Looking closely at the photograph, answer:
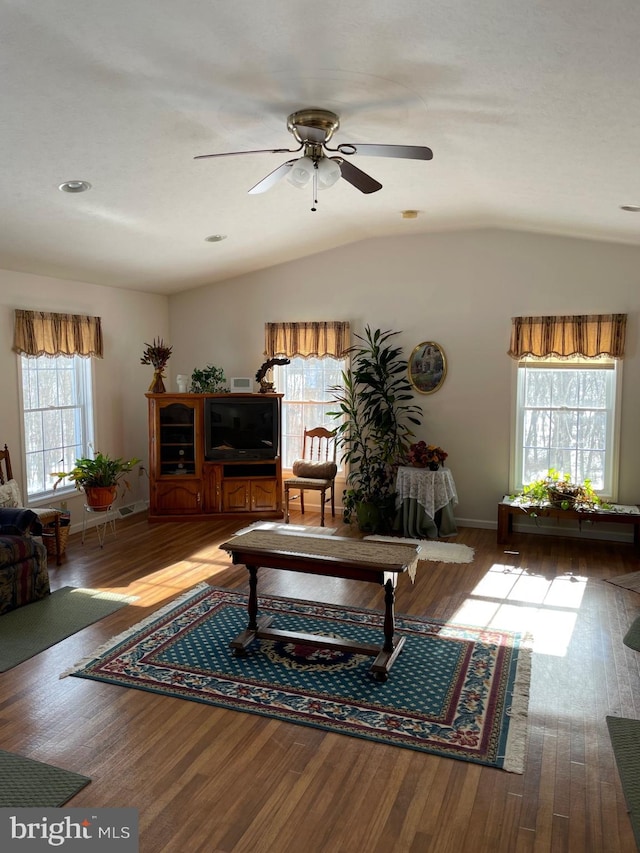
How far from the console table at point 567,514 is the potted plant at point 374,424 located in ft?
3.81

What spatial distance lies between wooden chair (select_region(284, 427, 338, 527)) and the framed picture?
1.08 m

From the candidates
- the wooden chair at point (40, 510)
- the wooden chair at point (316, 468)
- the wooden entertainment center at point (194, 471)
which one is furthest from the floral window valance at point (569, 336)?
the wooden chair at point (40, 510)

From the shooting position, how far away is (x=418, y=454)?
6629mm

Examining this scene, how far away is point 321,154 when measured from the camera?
334 cm

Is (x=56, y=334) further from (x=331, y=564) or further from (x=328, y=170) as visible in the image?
(x=331, y=564)

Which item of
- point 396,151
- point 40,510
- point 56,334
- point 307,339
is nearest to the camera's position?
point 396,151

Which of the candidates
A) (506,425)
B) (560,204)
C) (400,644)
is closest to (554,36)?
(560,204)

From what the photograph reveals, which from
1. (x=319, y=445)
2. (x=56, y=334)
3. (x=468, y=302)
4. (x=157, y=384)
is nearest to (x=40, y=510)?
(x=56, y=334)

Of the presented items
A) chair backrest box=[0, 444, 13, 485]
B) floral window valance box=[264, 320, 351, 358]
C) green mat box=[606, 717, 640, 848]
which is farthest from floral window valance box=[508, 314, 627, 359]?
chair backrest box=[0, 444, 13, 485]

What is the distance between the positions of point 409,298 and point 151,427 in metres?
3.14

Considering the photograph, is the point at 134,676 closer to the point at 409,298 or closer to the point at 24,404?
the point at 24,404

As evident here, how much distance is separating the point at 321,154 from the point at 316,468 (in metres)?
4.23

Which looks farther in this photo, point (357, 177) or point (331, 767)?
point (357, 177)

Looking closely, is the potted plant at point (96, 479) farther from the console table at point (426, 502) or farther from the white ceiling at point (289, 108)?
the console table at point (426, 502)
